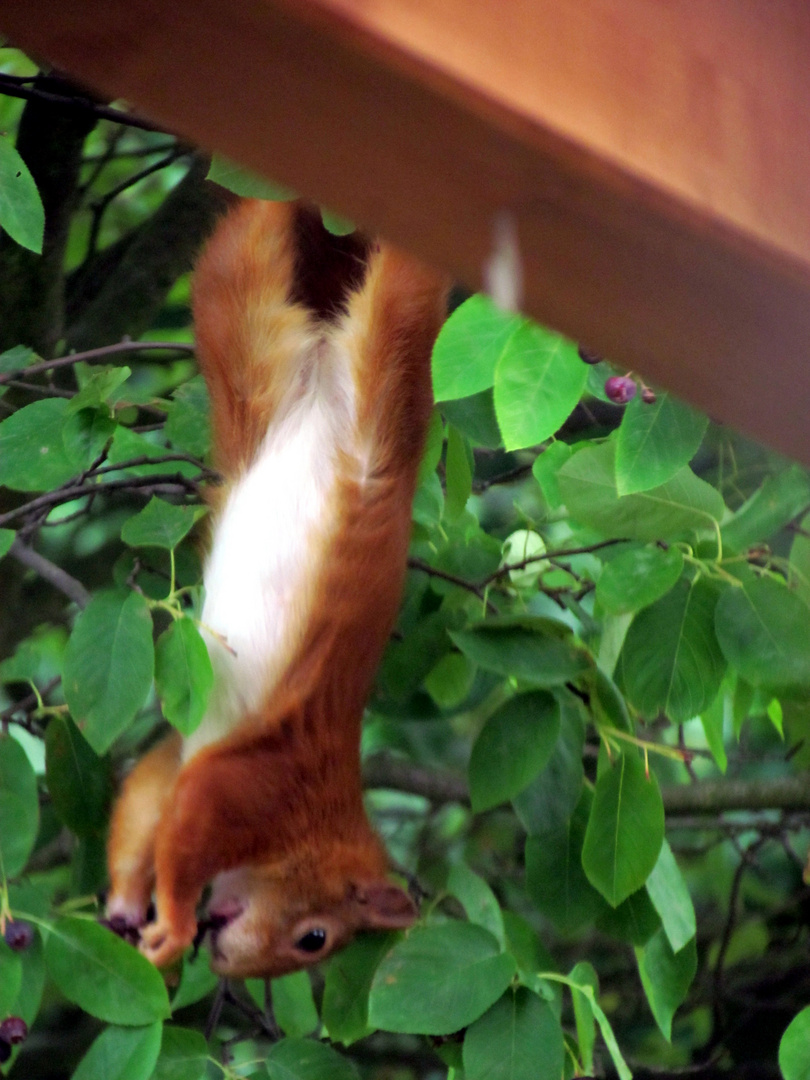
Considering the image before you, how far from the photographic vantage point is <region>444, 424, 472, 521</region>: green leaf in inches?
75.0

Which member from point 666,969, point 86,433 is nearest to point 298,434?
point 86,433

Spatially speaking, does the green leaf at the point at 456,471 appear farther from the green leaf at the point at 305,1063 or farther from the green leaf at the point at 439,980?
the green leaf at the point at 305,1063

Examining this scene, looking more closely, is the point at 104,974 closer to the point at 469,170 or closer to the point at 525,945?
the point at 525,945

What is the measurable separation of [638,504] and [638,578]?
0.09 metres

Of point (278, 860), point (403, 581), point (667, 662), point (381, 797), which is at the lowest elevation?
point (381, 797)

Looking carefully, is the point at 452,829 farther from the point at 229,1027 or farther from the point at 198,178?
the point at 198,178

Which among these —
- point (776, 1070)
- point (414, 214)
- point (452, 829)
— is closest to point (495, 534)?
point (776, 1070)

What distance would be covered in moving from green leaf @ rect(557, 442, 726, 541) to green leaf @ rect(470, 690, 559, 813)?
0.94 ft

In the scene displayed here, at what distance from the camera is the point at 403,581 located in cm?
188

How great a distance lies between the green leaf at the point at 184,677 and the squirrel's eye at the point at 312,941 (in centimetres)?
72

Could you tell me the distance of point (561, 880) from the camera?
1.75 meters

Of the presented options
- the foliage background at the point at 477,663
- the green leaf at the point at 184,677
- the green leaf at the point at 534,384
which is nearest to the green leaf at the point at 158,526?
the foliage background at the point at 477,663

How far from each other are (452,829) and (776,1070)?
1.36 metres

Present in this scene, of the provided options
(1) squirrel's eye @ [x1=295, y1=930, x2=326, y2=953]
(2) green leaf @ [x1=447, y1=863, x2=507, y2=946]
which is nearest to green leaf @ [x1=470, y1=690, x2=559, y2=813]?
(2) green leaf @ [x1=447, y1=863, x2=507, y2=946]
